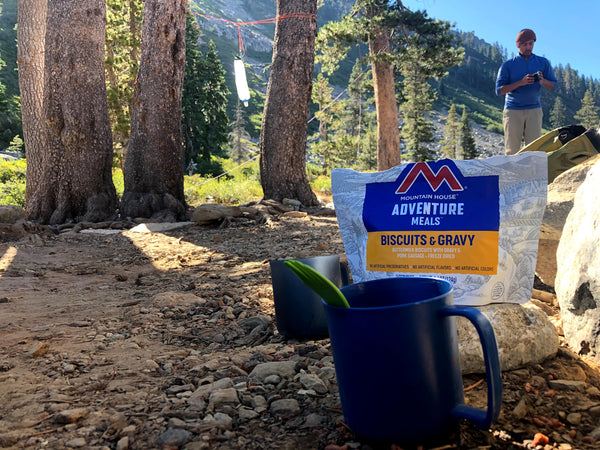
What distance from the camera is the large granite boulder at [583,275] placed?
1573 millimetres

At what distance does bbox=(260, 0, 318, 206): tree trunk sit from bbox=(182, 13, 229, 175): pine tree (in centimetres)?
2126

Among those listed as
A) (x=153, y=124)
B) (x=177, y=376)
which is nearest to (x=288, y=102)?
(x=153, y=124)

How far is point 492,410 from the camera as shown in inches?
38.2

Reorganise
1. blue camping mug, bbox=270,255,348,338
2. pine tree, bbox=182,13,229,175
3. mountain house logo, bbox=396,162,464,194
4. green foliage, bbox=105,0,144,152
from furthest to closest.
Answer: pine tree, bbox=182,13,229,175, green foliage, bbox=105,0,144,152, blue camping mug, bbox=270,255,348,338, mountain house logo, bbox=396,162,464,194

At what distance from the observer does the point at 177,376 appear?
161 centimetres

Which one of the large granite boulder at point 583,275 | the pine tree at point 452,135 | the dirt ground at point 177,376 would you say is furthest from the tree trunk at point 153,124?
the pine tree at point 452,135

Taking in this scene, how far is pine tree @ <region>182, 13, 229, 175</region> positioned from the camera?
27.8m

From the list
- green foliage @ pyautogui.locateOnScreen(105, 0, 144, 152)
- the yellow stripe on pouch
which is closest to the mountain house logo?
the yellow stripe on pouch

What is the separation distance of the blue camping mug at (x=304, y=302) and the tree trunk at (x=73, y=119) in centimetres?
502

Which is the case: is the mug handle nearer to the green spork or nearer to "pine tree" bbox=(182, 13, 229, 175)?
the green spork

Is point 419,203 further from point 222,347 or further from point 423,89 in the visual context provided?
point 423,89

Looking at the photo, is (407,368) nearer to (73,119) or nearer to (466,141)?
(73,119)

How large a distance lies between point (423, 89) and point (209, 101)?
20.3 meters

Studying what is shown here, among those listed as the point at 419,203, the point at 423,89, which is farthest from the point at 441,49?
the point at 423,89
